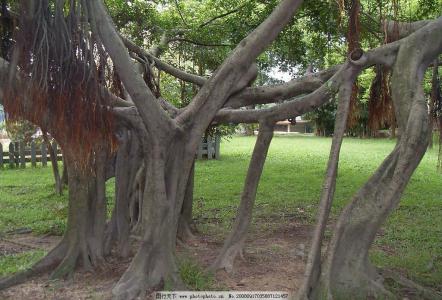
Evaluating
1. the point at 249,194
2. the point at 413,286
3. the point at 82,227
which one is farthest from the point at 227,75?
the point at 413,286

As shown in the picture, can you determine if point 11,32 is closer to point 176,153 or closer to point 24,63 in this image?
point 24,63

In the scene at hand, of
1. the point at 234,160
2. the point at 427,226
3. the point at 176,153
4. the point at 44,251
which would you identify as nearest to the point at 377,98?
the point at 176,153

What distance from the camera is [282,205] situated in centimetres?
1070

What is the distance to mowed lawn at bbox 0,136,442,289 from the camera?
23.0 ft

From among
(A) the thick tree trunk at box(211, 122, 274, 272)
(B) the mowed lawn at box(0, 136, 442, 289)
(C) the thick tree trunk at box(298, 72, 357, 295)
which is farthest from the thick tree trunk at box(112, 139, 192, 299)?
(B) the mowed lawn at box(0, 136, 442, 289)

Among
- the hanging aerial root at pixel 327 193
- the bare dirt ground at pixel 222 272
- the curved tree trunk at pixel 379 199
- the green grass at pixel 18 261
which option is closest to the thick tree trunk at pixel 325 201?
the hanging aerial root at pixel 327 193

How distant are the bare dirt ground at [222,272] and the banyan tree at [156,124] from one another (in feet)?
0.61

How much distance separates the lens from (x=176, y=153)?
579cm

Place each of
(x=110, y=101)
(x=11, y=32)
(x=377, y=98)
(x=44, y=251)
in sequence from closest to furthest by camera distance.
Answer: (x=110, y=101)
(x=11, y=32)
(x=377, y=98)
(x=44, y=251)

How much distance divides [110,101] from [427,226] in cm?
604

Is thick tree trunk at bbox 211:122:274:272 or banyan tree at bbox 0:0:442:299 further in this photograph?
thick tree trunk at bbox 211:122:274:272

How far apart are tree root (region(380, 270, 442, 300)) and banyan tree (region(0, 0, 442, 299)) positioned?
14 cm

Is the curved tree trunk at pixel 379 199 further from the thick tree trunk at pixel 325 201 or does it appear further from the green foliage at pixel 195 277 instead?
the green foliage at pixel 195 277

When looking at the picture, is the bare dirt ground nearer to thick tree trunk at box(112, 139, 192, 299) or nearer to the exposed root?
the exposed root
